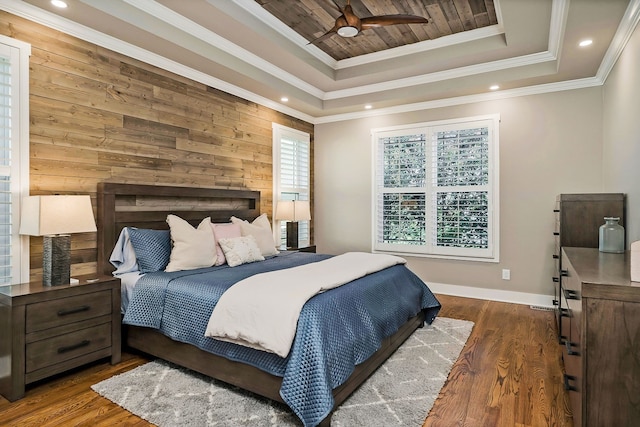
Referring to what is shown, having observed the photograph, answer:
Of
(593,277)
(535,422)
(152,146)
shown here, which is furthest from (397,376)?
(152,146)

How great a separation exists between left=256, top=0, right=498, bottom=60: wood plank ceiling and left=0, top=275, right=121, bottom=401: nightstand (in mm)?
2839

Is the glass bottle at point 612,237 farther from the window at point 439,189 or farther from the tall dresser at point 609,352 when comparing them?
the window at point 439,189

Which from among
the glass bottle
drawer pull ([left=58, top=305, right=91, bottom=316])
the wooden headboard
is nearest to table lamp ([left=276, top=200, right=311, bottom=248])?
the wooden headboard

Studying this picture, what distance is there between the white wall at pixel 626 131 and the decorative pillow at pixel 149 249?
3.79 meters

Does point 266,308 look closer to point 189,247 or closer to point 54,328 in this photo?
point 189,247

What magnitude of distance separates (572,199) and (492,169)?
1384 mm

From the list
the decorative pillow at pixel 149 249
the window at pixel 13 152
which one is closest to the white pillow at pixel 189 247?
the decorative pillow at pixel 149 249

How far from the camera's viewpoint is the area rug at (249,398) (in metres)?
2.14

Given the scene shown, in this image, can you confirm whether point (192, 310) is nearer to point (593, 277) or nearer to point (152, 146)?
point (152, 146)

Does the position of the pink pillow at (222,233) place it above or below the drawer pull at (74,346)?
above

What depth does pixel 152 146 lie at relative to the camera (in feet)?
12.1

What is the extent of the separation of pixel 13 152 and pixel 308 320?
244 centimetres

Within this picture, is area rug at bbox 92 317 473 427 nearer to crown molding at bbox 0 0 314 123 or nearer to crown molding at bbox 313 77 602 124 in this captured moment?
crown molding at bbox 0 0 314 123

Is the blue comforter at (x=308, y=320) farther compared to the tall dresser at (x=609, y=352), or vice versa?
the blue comforter at (x=308, y=320)
